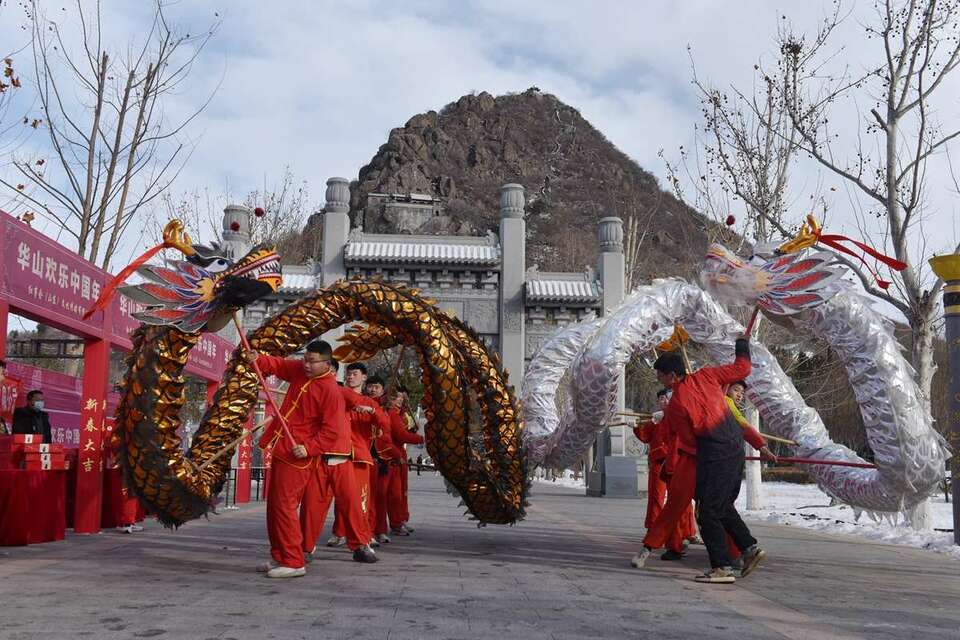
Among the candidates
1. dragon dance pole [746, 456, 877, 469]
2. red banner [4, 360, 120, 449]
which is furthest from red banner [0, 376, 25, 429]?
dragon dance pole [746, 456, 877, 469]

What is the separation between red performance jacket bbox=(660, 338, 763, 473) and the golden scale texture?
1.54m

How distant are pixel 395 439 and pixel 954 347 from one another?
5426mm

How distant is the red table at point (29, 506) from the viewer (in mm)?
6721

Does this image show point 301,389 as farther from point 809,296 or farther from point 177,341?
point 809,296

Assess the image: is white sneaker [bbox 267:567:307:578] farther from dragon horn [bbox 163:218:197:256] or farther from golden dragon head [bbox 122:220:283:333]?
dragon horn [bbox 163:218:197:256]

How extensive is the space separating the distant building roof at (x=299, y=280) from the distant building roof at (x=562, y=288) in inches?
214

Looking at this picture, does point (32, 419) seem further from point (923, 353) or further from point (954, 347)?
point (923, 353)

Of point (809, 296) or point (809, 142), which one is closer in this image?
point (809, 296)

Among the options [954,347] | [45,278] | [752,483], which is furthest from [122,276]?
[752,483]

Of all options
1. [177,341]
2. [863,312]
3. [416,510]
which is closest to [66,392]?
[416,510]

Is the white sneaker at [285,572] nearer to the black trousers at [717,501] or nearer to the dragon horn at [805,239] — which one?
the black trousers at [717,501]

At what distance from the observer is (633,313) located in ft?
23.7

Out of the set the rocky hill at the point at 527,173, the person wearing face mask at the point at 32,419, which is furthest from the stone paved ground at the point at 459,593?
the rocky hill at the point at 527,173

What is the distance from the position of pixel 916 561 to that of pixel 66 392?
1165 centimetres
